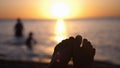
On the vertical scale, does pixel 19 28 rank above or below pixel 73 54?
below

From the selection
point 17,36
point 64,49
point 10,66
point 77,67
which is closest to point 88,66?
point 77,67

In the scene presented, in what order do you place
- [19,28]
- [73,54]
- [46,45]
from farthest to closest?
[46,45], [19,28], [73,54]

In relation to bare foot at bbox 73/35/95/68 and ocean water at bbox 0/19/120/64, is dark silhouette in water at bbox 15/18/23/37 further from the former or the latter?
bare foot at bbox 73/35/95/68

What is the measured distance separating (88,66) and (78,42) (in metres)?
0.56

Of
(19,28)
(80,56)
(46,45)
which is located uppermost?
(80,56)

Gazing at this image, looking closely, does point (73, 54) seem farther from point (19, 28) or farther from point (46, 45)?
point (46, 45)

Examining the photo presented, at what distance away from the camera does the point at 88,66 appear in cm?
663

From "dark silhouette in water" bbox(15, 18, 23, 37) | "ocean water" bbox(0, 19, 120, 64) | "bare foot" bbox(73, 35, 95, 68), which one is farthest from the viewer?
"dark silhouette in water" bbox(15, 18, 23, 37)

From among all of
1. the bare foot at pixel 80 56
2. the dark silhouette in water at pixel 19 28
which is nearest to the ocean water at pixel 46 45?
the dark silhouette in water at pixel 19 28

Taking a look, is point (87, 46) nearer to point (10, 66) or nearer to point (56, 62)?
point (56, 62)

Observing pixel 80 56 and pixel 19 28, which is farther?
pixel 19 28

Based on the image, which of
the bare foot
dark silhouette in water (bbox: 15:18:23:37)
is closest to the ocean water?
dark silhouette in water (bbox: 15:18:23:37)

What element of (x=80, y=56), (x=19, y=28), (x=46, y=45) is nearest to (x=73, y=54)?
(x=80, y=56)

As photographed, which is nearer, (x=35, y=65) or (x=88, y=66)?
(x=88, y=66)
